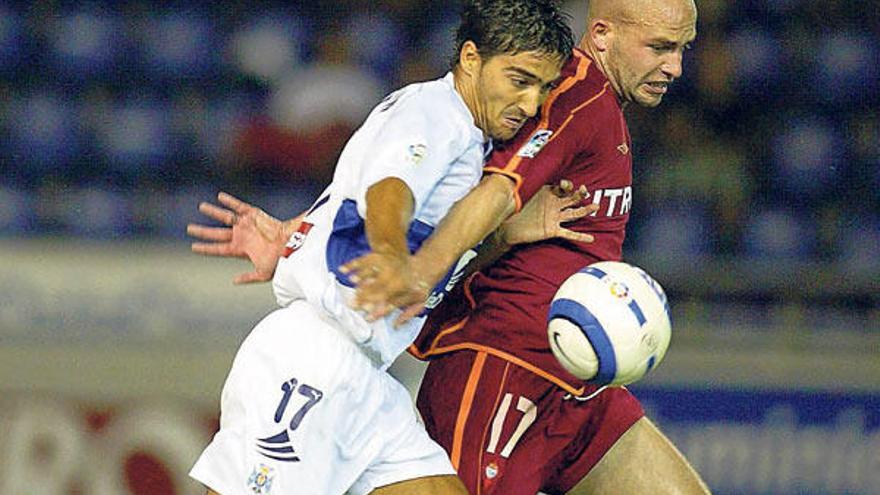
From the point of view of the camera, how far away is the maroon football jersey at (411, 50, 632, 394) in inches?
184

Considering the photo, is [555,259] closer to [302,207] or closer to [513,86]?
[513,86]

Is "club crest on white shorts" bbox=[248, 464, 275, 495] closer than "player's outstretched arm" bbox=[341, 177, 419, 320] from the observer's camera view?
No

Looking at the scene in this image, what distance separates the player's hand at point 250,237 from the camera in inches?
193

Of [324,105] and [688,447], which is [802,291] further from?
[324,105]

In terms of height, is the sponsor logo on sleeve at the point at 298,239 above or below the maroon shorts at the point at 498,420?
above

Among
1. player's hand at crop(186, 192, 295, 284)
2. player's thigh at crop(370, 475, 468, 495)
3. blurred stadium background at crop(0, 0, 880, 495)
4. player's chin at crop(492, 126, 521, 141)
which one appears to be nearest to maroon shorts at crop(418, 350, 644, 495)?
player's thigh at crop(370, 475, 468, 495)

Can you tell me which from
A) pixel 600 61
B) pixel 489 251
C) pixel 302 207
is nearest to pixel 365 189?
pixel 489 251

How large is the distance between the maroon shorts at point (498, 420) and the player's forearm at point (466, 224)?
0.63m

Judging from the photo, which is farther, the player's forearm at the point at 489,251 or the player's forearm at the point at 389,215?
the player's forearm at the point at 489,251

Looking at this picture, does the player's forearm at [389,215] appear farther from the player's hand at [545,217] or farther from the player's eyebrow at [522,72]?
the player's hand at [545,217]

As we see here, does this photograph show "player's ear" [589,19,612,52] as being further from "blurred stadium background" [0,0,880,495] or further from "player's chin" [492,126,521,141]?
"blurred stadium background" [0,0,880,495]

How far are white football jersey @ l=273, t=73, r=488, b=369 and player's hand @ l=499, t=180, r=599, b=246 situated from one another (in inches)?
13.3

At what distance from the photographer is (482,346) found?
4855 mm

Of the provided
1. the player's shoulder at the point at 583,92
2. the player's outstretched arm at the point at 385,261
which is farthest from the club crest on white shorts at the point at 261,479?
the player's shoulder at the point at 583,92
